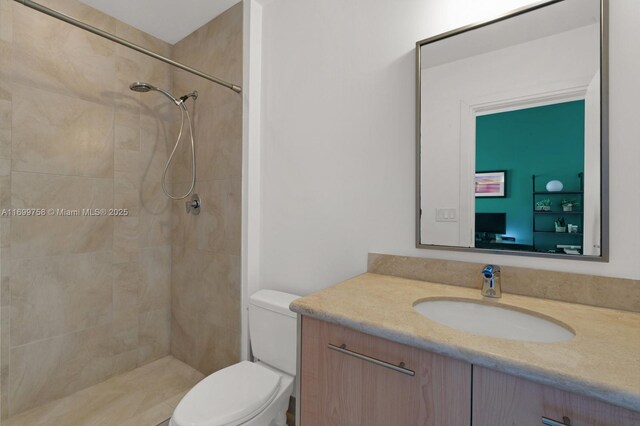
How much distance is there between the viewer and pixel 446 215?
4.12 ft

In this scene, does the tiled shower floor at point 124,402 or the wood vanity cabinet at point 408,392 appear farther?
the tiled shower floor at point 124,402

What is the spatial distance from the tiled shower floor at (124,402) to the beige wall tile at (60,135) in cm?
141

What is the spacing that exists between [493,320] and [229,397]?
3.55ft

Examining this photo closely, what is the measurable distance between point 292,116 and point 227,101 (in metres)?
0.54

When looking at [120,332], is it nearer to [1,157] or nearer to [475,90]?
[1,157]

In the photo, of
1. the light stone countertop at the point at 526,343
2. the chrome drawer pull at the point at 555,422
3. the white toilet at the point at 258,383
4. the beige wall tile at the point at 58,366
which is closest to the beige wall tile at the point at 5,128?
the beige wall tile at the point at 58,366

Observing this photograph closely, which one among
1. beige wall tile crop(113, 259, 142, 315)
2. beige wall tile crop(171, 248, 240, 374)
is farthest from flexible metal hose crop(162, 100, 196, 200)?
beige wall tile crop(113, 259, 142, 315)

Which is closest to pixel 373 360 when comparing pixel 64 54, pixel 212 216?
pixel 212 216

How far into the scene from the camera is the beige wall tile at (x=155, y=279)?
7.33 ft

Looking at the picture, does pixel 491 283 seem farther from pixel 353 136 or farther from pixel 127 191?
pixel 127 191

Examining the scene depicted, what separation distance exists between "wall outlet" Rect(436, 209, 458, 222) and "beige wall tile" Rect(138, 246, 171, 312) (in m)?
2.08

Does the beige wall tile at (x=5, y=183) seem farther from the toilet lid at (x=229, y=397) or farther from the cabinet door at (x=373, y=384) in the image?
the cabinet door at (x=373, y=384)

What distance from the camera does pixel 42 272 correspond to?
178cm

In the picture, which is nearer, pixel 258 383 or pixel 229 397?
pixel 229 397
